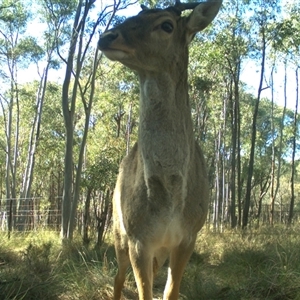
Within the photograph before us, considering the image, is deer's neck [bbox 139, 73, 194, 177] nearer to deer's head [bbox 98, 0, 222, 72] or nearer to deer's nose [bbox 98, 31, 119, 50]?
deer's head [bbox 98, 0, 222, 72]

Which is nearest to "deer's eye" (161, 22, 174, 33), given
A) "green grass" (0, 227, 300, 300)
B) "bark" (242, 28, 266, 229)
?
"green grass" (0, 227, 300, 300)

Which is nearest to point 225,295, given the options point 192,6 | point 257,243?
point 192,6

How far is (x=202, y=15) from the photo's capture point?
401 cm

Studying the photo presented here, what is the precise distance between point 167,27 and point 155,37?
0.19 m

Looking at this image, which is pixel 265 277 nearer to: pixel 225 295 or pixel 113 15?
pixel 225 295

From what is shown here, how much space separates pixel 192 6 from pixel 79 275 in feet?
13.6

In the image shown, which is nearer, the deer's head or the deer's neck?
the deer's head

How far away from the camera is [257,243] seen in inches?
390

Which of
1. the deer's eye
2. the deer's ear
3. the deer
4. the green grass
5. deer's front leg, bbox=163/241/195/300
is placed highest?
the deer's ear

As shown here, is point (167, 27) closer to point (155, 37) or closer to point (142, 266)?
point (155, 37)

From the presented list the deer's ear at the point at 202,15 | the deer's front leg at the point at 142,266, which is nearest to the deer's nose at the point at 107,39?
the deer's ear at the point at 202,15

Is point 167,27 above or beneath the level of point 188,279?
above

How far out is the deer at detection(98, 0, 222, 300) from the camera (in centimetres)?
378

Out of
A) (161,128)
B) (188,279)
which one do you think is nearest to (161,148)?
(161,128)
